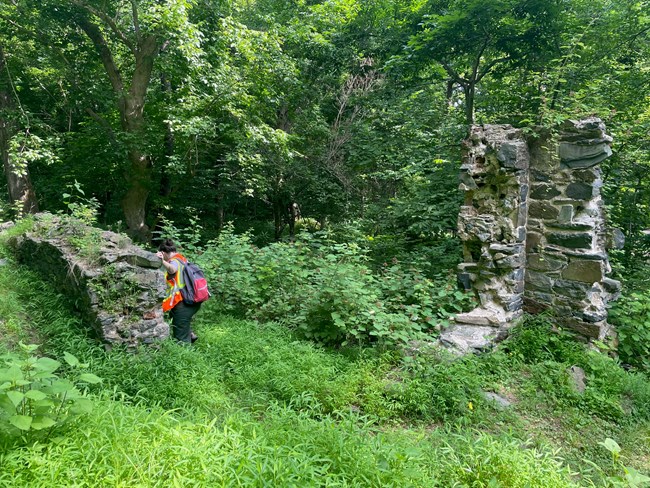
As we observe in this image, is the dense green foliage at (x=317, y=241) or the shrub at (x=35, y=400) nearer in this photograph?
the shrub at (x=35, y=400)

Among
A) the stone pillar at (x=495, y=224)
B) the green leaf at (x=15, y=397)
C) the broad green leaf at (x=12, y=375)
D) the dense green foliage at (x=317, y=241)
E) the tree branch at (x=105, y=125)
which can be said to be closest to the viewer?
the green leaf at (x=15, y=397)

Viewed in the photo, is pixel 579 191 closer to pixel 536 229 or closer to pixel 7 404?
pixel 536 229

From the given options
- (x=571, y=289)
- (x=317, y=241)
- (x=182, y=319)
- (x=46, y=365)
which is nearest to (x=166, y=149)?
(x=317, y=241)

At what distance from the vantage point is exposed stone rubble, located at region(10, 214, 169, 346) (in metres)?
4.00

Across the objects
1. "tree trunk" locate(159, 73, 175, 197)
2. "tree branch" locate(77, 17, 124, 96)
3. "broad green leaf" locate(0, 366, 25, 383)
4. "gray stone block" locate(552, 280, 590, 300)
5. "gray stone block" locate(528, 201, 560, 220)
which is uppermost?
"tree branch" locate(77, 17, 124, 96)

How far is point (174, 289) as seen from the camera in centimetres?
445

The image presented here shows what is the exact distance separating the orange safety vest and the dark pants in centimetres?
6

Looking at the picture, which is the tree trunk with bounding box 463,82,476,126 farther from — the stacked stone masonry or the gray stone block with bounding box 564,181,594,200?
the gray stone block with bounding box 564,181,594,200

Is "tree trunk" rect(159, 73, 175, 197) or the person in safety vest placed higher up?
"tree trunk" rect(159, 73, 175, 197)

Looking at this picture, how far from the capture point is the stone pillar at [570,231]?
493cm

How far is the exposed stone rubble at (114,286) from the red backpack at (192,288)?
25 centimetres

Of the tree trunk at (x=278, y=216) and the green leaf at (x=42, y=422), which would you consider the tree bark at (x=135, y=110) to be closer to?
the tree trunk at (x=278, y=216)

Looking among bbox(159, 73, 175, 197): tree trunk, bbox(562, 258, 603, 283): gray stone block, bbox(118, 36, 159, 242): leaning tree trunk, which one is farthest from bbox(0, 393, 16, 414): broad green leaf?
bbox(159, 73, 175, 197): tree trunk

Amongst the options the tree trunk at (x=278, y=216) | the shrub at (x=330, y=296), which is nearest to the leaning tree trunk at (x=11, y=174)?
the tree trunk at (x=278, y=216)
